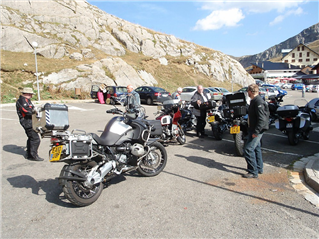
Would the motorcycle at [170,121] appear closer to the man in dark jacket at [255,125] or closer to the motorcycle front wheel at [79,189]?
the man in dark jacket at [255,125]

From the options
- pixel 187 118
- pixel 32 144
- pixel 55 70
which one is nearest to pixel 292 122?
pixel 187 118

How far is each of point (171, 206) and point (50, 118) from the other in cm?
231

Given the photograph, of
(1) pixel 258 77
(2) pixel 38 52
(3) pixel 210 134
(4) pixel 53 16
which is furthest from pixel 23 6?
(1) pixel 258 77

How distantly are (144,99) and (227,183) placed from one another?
1754cm

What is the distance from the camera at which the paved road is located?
3.21 meters

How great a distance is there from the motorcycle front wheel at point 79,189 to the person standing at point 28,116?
3055mm

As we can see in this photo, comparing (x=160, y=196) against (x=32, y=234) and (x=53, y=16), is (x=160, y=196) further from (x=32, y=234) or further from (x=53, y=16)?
(x=53, y=16)

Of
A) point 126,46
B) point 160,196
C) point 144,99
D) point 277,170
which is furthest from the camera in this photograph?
point 126,46

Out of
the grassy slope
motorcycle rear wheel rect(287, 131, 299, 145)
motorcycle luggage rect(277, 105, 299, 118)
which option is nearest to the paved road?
motorcycle rear wheel rect(287, 131, 299, 145)

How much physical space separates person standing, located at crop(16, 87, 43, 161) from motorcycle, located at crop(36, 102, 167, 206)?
280 cm

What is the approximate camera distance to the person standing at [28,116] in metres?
6.15

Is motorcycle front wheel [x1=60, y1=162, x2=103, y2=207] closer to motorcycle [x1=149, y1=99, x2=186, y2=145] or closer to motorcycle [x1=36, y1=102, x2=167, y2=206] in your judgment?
motorcycle [x1=36, y1=102, x2=167, y2=206]

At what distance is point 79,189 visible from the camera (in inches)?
152

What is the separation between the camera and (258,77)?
259ft
